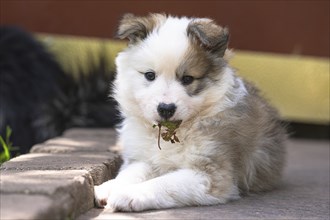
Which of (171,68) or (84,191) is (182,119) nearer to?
(171,68)

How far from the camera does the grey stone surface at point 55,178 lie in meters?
3.29

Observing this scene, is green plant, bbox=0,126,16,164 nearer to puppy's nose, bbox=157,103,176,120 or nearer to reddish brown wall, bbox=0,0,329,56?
puppy's nose, bbox=157,103,176,120

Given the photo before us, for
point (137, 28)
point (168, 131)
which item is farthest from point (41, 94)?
point (168, 131)

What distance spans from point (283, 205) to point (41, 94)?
11.0ft

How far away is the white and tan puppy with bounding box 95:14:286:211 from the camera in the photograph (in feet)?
13.5

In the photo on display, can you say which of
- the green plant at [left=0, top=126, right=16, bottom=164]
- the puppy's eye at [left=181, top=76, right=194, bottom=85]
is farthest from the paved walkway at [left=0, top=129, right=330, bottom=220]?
the puppy's eye at [left=181, top=76, right=194, bottom=85]

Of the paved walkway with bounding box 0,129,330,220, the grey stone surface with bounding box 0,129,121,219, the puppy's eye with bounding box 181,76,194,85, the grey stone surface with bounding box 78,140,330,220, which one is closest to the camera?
the grey stone surface with bounding box 0,129,121,219

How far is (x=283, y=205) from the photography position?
175 inches

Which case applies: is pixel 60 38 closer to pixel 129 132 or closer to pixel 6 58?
pixel 6 58

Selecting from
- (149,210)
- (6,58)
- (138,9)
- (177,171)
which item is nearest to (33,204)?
(149,210)

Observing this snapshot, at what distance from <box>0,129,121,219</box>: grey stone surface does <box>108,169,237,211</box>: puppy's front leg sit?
215mm

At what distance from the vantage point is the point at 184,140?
445cm

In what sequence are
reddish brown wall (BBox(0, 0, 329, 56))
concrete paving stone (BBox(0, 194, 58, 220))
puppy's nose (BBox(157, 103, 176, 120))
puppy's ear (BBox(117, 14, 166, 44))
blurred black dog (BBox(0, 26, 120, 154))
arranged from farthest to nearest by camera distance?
1. reddish brown wall (BBox(0, 0, 329, 56))
2. blurred black dog (BBox(0, 26, 120, 154))
3. puppy's ear (BBox(117, 14, 166, 44))
4. puppy's nose (BBox(157, 103, 176, 120))
5. concrete paving stone (BBox(0, 194, 58, 220))

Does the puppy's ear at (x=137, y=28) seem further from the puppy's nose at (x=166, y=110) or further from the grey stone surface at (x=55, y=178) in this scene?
the grey stone surface at (x=55, y=178)
